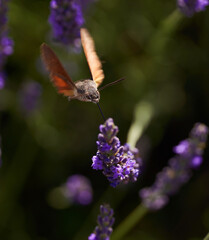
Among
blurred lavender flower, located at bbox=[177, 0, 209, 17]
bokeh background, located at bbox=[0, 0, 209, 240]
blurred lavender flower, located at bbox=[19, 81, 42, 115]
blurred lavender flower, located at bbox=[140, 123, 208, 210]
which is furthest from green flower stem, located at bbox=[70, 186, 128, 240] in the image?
blurred lavender flower, located at bbox=[177, 0, 209, 17]

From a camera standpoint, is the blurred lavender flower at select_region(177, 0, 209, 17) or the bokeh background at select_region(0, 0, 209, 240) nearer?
the blurred lavender flower at select_region(177, 0, 209, 17)

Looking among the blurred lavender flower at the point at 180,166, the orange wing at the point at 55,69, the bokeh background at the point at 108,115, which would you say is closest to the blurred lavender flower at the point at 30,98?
the bokeh background at the point at 108,115

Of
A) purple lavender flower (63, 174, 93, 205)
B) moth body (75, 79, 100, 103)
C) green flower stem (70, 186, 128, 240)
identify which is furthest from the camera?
green flower stem (70, 186, 128, 240)

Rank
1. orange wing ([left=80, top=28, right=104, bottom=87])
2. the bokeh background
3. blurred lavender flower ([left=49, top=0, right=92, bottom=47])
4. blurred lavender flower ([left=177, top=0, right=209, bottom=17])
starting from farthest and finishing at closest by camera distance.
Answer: the bokeh background
blurred lavender flower ([left=177, top=0, right=209, bottom=17])
blurred lavender flower ([left=49, top=0, right=92, bottom=47])
orange wing ([left=80, top=28, right=104, bottom=87])

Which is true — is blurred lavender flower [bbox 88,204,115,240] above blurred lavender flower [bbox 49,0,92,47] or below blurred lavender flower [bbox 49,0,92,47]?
below

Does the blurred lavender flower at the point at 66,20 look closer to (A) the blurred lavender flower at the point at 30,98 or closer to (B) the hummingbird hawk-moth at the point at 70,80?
(B) the hummingbird hawk-moth at the point at 70,80

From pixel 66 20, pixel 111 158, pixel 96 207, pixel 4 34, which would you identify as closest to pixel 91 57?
pixel 66 20

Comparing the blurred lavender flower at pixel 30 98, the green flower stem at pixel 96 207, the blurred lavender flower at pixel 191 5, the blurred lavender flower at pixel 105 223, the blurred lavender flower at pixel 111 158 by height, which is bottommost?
the green flower stem at pixel 96 207

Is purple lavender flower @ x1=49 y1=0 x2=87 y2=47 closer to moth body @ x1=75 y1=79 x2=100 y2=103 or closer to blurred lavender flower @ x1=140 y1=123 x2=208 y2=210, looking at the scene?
moth body @ x1=75 y1=79 x2=100 y2=103

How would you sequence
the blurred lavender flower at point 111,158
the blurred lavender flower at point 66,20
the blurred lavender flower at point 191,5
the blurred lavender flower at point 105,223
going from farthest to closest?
the blurred lavender flower at point 191,5 < the blurred lavender flower at point 66,20 < the blurred lavender flower at point 105,223 < the blurred lavender flower at point 111,158
